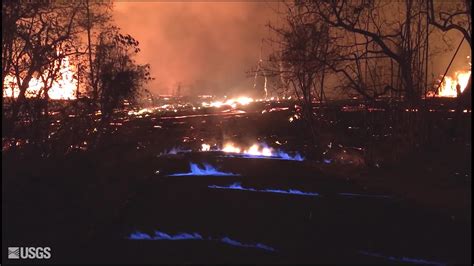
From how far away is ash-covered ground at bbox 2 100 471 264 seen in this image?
23.3 ft

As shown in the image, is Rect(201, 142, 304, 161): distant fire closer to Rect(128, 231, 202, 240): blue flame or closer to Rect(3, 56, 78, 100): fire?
Rect(3, 56, 78, 100): fire

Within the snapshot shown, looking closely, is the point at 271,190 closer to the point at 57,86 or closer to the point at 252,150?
the point at 252,150

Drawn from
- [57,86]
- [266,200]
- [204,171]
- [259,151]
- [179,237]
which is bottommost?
[179,237]

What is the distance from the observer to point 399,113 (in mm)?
13500

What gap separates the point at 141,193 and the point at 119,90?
21.2 feet

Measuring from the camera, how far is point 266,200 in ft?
30.3

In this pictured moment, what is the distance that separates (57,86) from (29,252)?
710cm

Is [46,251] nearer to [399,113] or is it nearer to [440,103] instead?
[399,113]

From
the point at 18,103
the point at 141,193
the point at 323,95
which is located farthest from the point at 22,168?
the point at 323,95

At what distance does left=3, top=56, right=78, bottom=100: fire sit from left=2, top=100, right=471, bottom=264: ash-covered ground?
1.76 m

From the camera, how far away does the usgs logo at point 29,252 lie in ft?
21.8

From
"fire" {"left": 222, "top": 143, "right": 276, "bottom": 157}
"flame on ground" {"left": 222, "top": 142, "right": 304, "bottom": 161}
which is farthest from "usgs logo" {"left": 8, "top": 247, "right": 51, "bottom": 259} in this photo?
"fire" {"left": 222, "top": 143, "right": 276, "bottom": 157}

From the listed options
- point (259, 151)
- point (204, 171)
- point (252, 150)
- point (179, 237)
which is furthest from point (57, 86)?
point (179, 237)

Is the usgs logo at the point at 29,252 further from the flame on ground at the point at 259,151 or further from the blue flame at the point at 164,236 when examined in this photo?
the flame on ground at the point at 259,151
